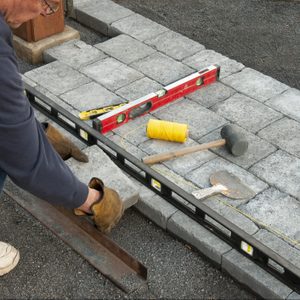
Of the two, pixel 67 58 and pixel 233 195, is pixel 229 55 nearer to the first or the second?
pixel 67 58

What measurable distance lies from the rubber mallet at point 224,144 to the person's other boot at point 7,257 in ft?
4.07

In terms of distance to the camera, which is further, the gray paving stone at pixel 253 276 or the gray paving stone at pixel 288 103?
the gray paving stone at pixel 288 103

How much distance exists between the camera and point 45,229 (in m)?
4.69

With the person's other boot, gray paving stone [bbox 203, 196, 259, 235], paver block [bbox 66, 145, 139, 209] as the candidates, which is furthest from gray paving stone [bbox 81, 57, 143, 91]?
the person's other boot

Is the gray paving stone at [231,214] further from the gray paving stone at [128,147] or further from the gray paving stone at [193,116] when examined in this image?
the gray paving stone at [193,116]

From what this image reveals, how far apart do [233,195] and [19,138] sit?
1.93 m

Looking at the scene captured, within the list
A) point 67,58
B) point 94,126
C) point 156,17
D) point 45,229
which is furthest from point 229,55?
point 45,229

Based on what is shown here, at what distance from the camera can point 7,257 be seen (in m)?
4.33

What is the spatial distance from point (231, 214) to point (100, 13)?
3.56 meters

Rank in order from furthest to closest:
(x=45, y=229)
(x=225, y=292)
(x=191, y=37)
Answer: (x=191, y=37), (x=45, y=229), (x=225, y=292)

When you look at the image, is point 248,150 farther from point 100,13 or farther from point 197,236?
point 100,13

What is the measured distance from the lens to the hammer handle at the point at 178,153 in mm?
5004

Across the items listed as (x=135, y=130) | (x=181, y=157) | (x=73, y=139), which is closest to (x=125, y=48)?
(x=135, y=130)

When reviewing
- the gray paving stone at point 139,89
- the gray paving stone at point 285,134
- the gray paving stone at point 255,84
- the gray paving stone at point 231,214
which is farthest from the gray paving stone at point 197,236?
the gray paving stone at point 255,84
